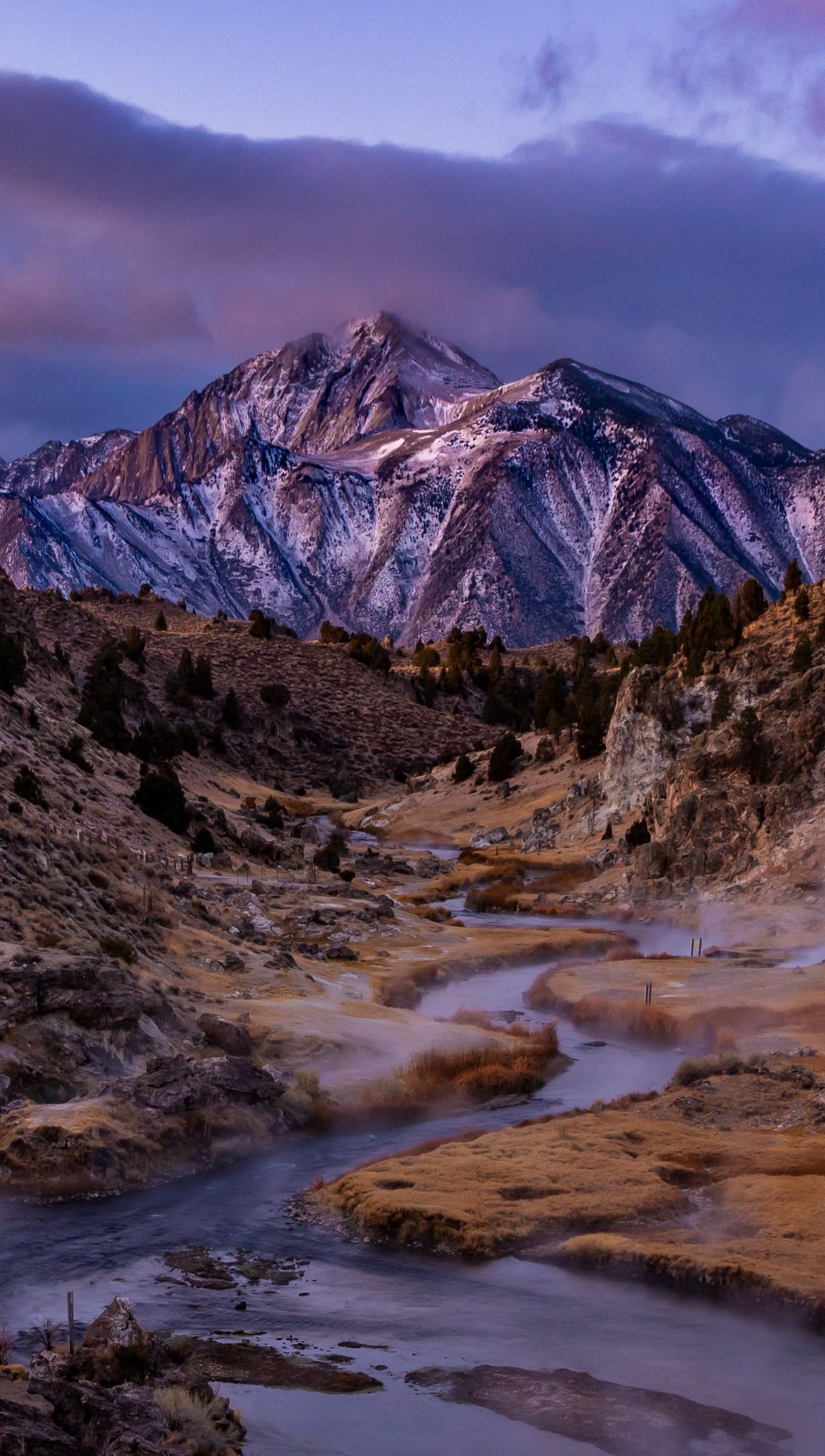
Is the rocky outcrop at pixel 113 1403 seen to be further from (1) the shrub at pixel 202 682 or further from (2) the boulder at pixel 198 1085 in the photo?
(1) the shrub at pixel 202 682

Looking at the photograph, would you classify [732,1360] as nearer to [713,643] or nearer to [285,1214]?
[285,1214]

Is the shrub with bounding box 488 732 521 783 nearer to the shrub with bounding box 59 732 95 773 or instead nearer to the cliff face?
the cliff face

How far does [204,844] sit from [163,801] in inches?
101

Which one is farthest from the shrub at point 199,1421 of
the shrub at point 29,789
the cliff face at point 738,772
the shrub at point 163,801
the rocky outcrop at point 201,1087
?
the shrub at point 163,801

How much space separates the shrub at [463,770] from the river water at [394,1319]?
7919 cm

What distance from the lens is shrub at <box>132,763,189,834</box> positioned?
5628 cm

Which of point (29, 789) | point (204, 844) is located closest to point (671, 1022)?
point (29, 789)

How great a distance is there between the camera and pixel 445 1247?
20.1 m

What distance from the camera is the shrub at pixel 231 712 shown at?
112062mm

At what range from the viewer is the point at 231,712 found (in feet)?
370

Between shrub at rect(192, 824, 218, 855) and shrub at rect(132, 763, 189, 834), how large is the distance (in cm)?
74

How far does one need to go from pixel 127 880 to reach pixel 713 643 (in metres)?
44.5

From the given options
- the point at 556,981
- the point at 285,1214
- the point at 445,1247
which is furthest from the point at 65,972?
the point at 556,981

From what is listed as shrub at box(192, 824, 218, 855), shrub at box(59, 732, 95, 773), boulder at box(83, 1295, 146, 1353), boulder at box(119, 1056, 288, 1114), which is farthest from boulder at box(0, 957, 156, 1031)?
shrub at box(192, 824, 218, 855)
